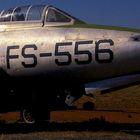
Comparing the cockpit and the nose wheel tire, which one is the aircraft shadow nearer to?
the nose wheel tire

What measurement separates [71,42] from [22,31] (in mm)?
1596

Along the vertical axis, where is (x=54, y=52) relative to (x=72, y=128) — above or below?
above

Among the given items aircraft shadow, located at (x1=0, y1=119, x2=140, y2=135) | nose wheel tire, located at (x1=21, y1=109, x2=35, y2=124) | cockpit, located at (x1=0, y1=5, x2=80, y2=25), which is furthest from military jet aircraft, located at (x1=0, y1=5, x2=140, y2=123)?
nose wheel tire, located at (x1=21, y1=109, x2=35, y2=124)

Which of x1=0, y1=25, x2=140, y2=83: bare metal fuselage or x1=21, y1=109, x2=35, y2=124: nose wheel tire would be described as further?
x1=21, y1=109, x2=35, y2=124: nose wheel tire

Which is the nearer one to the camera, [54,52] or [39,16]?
[54,52]

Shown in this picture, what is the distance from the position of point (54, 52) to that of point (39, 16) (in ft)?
5.05

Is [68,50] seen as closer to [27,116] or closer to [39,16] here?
[39,16]

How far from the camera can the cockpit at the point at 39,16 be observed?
1430 centimetres

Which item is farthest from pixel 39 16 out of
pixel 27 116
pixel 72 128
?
pixel 27 116

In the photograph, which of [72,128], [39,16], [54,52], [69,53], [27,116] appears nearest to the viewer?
[69,53]

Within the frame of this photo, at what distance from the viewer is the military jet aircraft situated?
41.9 feet

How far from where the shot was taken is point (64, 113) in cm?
2194

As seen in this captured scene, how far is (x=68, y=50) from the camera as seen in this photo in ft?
43.1

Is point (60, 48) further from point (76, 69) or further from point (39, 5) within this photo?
point (39, 5)
